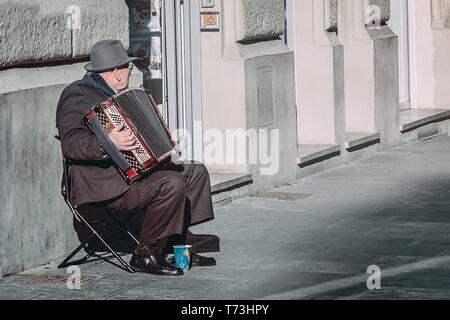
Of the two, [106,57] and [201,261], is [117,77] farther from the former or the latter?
[201,261]

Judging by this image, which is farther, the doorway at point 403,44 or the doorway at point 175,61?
the doorway at point 403,44

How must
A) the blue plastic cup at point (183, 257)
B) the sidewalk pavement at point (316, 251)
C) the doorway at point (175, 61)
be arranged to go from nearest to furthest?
1. the sidewalk pavement at point (316, 251)
2. the blue plastic cup at point (183, 257)
3. the doorway at point (175, 61)

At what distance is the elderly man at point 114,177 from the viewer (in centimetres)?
888

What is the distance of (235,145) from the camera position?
41.1 feet

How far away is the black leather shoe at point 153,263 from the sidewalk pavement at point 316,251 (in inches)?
2.4

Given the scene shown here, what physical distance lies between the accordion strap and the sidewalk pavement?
72 centimetres

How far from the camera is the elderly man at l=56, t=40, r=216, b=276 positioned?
8.88 m

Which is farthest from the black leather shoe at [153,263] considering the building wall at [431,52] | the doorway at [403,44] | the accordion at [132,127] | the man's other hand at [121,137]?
the building wall at [431,52]

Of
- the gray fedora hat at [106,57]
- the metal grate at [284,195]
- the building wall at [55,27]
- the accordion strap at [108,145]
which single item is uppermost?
the building wall at [55,27]

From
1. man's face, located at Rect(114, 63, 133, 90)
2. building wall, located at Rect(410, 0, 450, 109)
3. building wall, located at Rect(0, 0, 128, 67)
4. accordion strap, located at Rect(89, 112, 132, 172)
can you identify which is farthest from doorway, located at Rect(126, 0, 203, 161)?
building wall, located at Rect(410, 0, 450, 109)

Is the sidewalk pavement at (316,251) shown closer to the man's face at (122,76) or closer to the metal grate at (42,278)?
the metal grate at (42,278)

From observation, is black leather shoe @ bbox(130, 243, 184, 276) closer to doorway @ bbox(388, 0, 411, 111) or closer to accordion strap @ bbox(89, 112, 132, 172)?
accordion strap @ bbox(89, 112, 132, 172)

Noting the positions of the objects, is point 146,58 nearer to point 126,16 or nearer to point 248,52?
point 248,52
